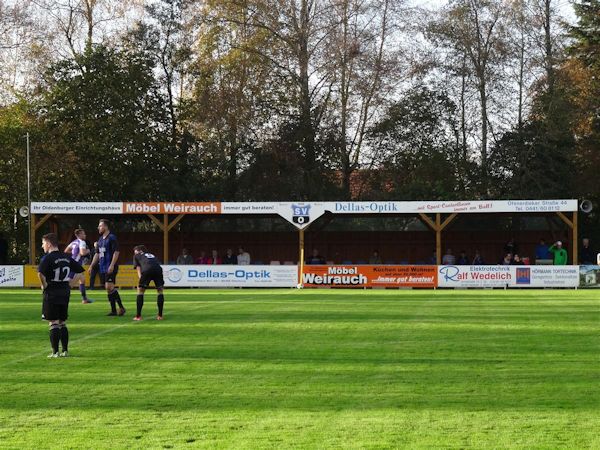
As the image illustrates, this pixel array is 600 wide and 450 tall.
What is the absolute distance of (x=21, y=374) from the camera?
1135cm

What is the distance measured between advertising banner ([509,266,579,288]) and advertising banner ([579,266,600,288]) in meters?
0.23

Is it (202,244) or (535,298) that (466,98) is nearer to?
(202,244)

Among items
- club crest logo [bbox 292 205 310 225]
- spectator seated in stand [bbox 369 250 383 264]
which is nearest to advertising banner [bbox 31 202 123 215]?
club crest logo [bbox 292 205 310 225]

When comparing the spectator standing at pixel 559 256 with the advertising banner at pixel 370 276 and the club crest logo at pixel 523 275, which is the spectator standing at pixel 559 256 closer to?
the club crest logo at pixel 523 275

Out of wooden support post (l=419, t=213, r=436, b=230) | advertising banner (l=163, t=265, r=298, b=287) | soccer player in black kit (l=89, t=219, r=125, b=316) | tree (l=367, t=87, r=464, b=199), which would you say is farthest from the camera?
tree (l=367, t=87, r=464, b=199)

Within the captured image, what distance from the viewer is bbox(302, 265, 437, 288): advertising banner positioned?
34.9 metres

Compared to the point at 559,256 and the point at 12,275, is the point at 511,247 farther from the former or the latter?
the point at 12,275

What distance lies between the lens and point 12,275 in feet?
118

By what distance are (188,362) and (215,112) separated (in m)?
38.6

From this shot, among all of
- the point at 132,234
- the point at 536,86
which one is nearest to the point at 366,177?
the point at 536,86

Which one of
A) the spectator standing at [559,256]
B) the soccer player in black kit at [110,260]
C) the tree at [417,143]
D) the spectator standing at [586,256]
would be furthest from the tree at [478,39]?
the soccer player in black kit at [110,260]

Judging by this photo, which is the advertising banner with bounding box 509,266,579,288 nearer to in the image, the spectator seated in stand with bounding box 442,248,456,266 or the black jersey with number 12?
→ the spectator seated in stand with bounding box 442,248,456,266

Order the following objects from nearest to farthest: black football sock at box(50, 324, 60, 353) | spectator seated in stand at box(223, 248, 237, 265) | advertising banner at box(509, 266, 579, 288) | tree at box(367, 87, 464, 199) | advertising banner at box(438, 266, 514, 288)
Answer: black football sock at box(50, 324, 60, 353) → advertising banner at box(509, 266, 579, 288) → advertising banner at box(438, 266, 514, 288) → spectator seated in stand at box(223, 248, 237, 265) → tree at box(367, 87, 464, 199)

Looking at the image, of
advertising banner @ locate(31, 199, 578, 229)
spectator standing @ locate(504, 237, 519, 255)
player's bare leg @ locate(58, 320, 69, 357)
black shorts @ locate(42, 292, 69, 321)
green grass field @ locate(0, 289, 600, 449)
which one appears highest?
advertising banner @ locate(31, 199, 578, 229)
